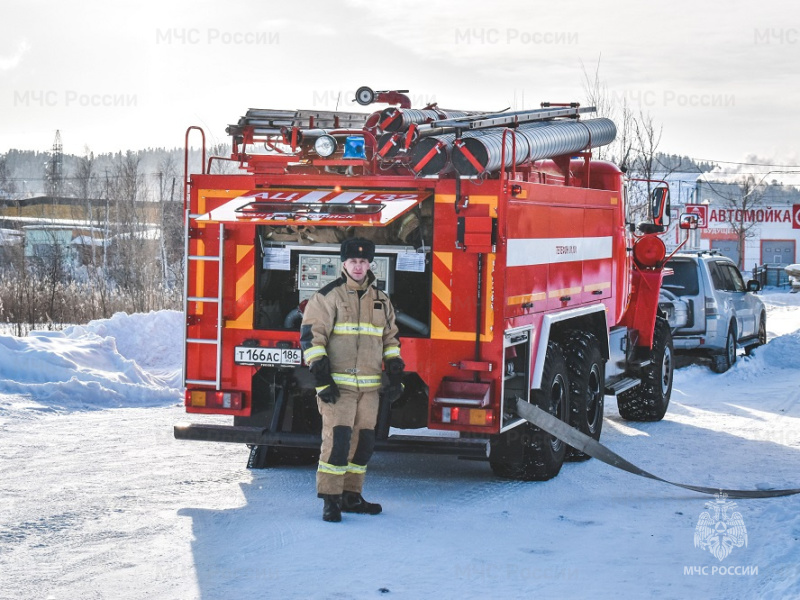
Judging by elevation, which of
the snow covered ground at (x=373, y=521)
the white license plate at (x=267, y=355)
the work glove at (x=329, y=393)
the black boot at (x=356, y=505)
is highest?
the white license plate at (x=267, y=355)

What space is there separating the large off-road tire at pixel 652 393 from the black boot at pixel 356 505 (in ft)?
18.9

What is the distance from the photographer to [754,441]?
11070mm

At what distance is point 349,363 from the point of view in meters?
7.39

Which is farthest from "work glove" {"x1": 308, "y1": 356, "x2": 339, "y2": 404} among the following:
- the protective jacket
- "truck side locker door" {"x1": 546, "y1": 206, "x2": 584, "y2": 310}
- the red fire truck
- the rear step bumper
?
"truck side locker door" {"x1": 546, "y1": 206, "x2": 584, "y2": 310}

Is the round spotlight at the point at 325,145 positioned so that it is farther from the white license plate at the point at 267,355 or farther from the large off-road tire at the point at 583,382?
the large off-road tire at the point at 583,382

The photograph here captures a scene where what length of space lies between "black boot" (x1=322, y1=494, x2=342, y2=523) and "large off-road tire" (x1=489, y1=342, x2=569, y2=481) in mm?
1781

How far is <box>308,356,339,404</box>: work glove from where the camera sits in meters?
7.16

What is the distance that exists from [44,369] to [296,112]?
5503 mm

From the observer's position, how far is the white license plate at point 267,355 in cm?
830

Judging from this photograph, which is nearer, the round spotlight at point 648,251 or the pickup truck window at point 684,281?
the round spotlight at point 648,251

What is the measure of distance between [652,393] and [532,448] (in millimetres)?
4134

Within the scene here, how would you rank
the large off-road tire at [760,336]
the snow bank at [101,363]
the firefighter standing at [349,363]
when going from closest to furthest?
the firefighter standing at [349,363]
the snow bank at [101,363]
the large off-road tire at [760,336]

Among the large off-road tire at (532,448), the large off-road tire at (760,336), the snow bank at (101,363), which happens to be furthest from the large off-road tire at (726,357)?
the large off-road tire at (532,448)

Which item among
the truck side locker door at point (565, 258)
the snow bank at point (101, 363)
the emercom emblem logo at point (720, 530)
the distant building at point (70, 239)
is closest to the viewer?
the emercom emblem logo at point (720, 530)
